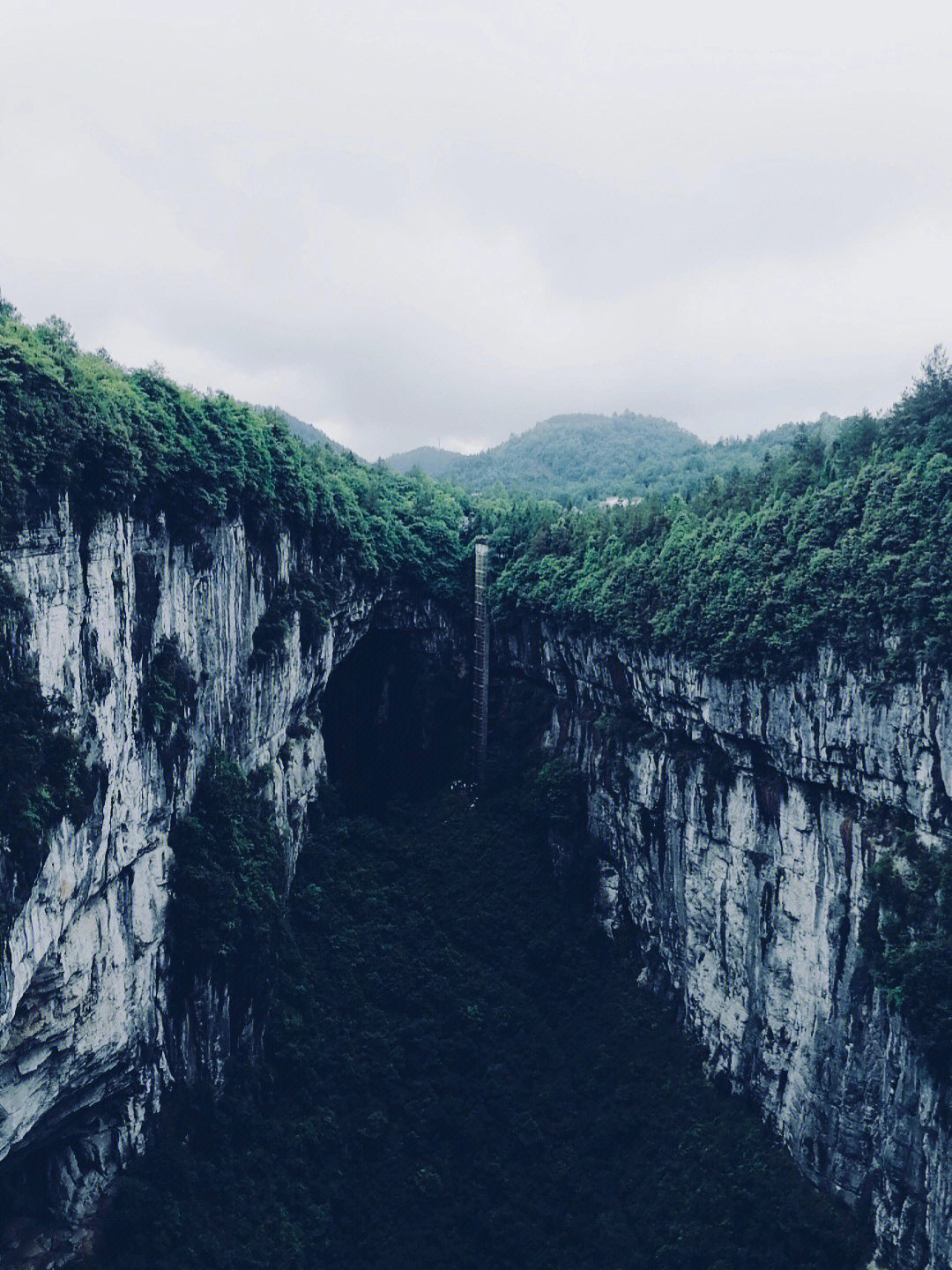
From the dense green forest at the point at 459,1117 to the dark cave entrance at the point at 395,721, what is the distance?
9.78 feet

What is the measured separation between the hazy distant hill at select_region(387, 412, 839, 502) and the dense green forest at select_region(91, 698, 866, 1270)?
2303cm

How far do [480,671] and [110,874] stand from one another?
15531mm

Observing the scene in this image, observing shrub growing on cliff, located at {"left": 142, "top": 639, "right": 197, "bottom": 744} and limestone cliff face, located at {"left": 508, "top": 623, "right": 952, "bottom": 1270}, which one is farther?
shrub growing on cliff, located at {"left": 142, "top": 639, "right": 197, "bottom": 744}

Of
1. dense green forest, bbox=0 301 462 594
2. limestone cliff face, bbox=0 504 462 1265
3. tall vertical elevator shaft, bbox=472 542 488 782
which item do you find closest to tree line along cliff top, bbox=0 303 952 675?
dense green forest, bbox=0 301 462 594

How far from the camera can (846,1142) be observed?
1823 cm

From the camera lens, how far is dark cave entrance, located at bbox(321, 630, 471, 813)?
3034 centimetres

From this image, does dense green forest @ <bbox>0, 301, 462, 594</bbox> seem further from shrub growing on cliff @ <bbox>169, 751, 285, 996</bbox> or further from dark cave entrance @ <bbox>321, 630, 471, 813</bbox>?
shrub growing on cliff @ <bbox>169, 751, 285, 996</bbox>

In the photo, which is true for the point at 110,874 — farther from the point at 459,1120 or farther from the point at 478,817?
the point at 478,817

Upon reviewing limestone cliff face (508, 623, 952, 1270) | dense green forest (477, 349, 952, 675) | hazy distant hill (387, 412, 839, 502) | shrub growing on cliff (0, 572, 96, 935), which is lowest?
limestone cliff face (508, 623, 952, 1270)

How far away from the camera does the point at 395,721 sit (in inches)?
1217

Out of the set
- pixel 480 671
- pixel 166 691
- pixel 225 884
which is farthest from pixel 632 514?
pixel 225 884

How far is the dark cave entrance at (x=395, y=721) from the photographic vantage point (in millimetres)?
30344

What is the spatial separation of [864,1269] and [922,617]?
40.3 feet

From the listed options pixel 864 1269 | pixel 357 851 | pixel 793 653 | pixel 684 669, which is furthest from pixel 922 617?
pixel 357 851
